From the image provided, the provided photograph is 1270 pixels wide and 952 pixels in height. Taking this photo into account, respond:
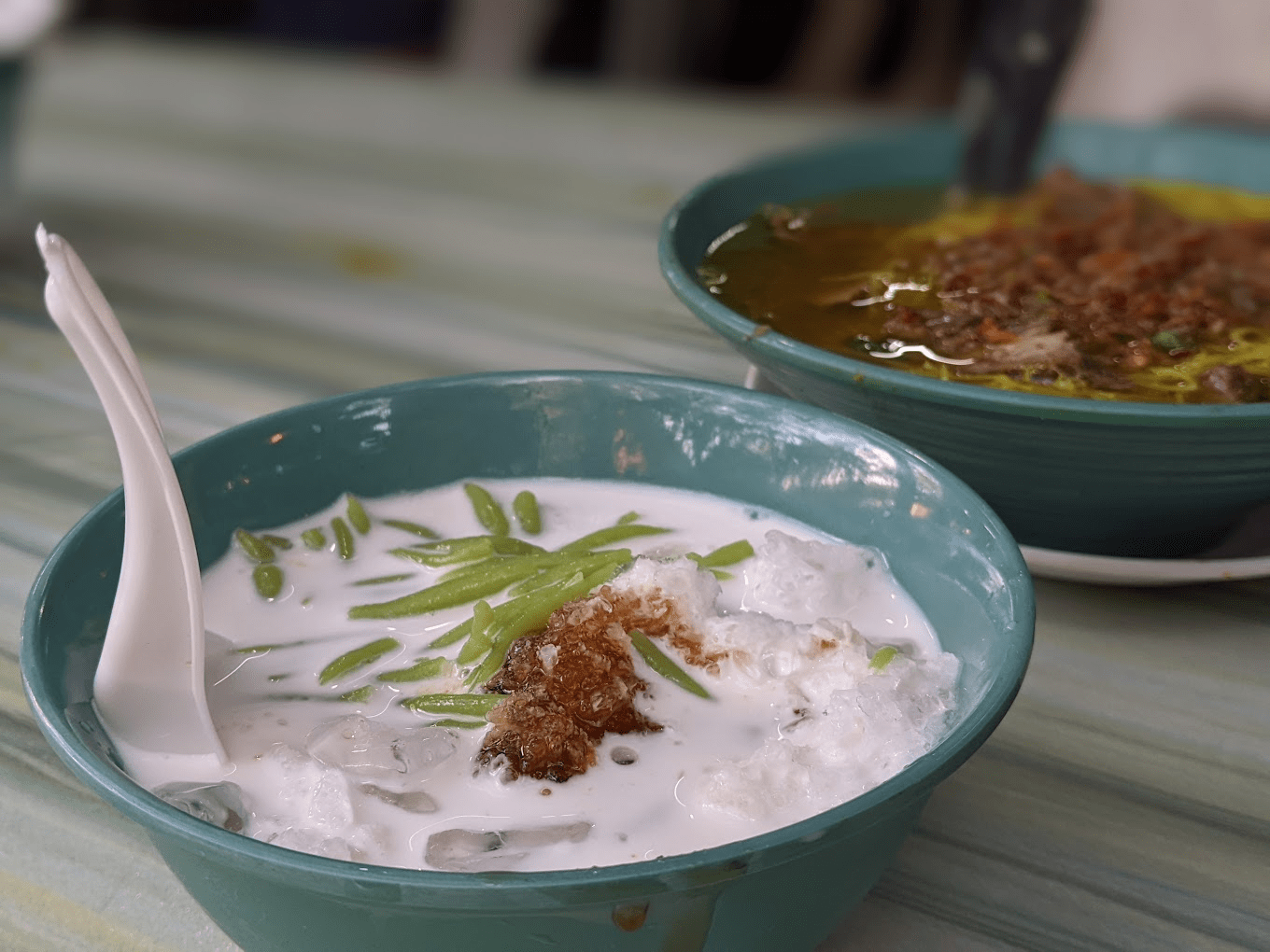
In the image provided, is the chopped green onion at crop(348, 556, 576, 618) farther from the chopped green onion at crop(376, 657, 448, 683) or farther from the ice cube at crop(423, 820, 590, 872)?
the ice cube at crop(423, 820, 590, 872)

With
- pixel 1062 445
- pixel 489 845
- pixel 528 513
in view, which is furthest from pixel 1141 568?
pixel 489 845

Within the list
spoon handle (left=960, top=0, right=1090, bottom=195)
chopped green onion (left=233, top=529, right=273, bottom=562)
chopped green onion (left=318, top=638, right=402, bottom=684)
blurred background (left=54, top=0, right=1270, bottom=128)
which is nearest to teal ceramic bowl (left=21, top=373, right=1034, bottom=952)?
chopped green onion (left=233, top=529, right=273, bottom=562)

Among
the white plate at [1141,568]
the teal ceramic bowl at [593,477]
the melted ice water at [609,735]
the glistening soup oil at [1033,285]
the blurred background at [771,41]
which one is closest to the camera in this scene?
the teal ceramic bowl at [593,477]

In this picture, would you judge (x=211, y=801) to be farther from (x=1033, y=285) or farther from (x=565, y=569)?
(x=1033, y=285)

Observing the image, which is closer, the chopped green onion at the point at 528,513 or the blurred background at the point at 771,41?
the chopped green onion at the point at 528,513

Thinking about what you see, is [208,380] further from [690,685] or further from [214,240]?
[690,685]

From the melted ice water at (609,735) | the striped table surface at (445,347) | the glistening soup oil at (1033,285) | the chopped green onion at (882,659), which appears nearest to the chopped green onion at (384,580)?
the melted ice water at (609,735)

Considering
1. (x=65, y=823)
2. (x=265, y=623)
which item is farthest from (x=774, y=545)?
(x=65, y=823)

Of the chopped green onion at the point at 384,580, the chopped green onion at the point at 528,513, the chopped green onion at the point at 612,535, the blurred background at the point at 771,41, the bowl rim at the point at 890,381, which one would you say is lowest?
the blurred background at the point at 771,41

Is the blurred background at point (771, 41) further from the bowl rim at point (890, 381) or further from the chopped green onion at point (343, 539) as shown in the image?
the chopped green onion at point (343, 539)
